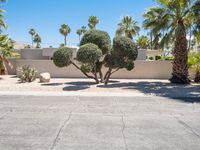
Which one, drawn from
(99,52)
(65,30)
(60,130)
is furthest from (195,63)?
(65,30)

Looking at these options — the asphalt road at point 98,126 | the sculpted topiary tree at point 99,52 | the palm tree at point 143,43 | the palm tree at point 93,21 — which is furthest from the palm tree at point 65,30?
the asphalt road at point 98,126

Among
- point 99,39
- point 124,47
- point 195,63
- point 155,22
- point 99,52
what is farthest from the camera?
point 195,63

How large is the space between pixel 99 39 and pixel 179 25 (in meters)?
6.15

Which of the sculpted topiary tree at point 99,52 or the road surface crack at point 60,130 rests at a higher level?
the sculpted topiary tree at point 99,52

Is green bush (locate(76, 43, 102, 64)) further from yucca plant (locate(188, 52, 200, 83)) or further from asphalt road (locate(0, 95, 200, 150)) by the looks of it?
yucca plant (locate(188, 52, 200, 83))

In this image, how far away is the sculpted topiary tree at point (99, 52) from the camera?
20.8 metres

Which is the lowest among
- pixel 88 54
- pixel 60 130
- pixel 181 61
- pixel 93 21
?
pixel 60 130

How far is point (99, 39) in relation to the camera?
22.7 metres

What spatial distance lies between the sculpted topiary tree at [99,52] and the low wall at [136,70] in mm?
4892

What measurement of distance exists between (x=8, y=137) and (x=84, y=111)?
4.37m

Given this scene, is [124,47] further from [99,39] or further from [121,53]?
[99,39]

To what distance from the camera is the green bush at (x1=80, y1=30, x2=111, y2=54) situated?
893 inches

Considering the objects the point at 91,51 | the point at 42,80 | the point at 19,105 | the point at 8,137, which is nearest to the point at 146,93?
the point at 91,51

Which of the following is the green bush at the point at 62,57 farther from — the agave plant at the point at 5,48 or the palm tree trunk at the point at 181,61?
the palm tree trunk at the point at 181,61
